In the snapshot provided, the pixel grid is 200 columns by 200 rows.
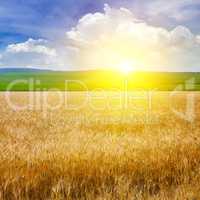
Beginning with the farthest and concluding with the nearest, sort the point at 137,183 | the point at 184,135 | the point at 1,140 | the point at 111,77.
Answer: the point at 111,77
the point at 184,135
the point at 1,140
the point at 137,183

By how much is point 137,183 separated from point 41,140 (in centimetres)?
336

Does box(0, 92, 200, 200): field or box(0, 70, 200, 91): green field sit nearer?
box(0, 92, 200, 200): field

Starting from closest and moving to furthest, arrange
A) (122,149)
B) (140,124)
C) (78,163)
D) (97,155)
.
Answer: (78,163) < (97,155) < (122,149) < (140,124)

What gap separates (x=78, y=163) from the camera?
605 centimetres

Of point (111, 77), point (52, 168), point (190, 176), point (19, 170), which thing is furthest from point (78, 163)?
point (111, 77)

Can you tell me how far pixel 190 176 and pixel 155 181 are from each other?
1.95ft

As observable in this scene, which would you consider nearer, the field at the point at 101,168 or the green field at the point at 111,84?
the field at the point at 101,168

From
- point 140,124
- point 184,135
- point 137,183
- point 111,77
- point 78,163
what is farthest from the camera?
point 111,77

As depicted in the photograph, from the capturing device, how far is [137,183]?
18.2 feet

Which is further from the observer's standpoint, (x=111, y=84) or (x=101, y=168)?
(x=111, y=84)

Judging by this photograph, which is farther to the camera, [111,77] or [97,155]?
[111,77]

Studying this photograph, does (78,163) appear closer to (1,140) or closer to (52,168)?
(52,168)

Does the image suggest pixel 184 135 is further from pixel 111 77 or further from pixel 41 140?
pixel 111 77

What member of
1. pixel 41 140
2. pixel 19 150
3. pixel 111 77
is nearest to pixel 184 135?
pixel 41 140
